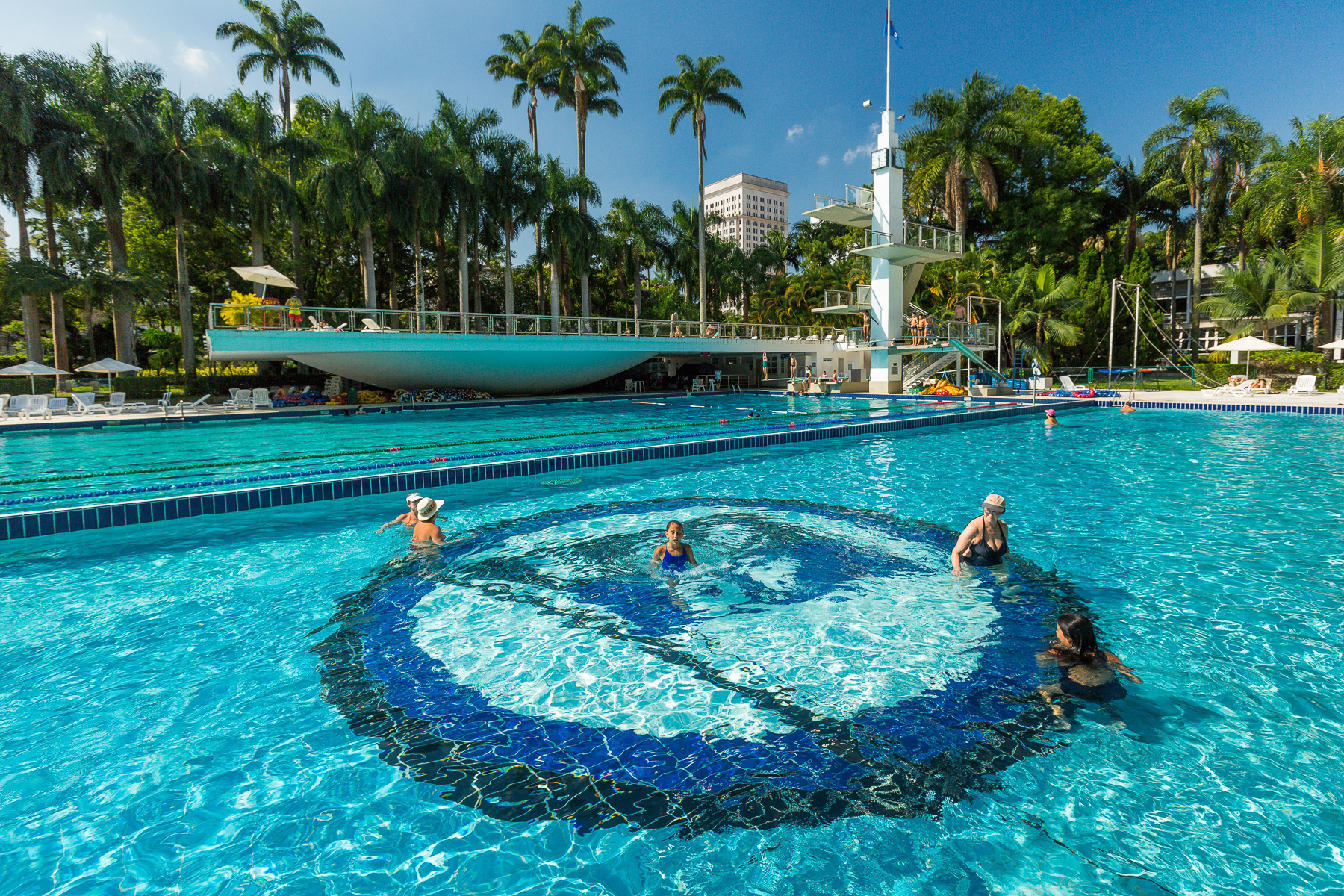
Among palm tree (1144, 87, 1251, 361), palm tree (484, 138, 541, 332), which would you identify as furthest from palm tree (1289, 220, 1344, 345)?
palm tree (484, 138, 541, 332)

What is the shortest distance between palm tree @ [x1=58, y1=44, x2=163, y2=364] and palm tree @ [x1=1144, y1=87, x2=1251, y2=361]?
4696cm

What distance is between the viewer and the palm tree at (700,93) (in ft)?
117

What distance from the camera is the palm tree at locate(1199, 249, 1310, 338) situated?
2672 centimetres

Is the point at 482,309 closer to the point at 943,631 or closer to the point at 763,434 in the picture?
the point at 763,434

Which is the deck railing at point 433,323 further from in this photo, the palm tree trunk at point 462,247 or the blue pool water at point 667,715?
the blue pool water at point 667,715

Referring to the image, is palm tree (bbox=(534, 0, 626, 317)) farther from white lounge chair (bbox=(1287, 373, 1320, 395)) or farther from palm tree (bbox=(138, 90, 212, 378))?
white lounge chair (bbox=(1287, 373, 1320, 395))

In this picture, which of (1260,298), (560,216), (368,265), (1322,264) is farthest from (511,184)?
(1322,264)

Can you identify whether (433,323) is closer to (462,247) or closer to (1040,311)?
(462,247)

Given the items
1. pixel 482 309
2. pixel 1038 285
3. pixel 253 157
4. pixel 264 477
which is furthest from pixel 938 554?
pixel 482 309

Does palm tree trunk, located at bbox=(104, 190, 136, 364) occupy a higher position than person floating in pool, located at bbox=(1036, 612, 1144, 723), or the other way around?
palm tree trunk, located at bbox=(104, 190, 136, 364)

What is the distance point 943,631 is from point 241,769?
4.80 m

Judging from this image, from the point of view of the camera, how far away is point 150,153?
25500 millimetres

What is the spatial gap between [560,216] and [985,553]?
A: 1165 inches

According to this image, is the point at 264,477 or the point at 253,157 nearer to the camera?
the point at 264,477
